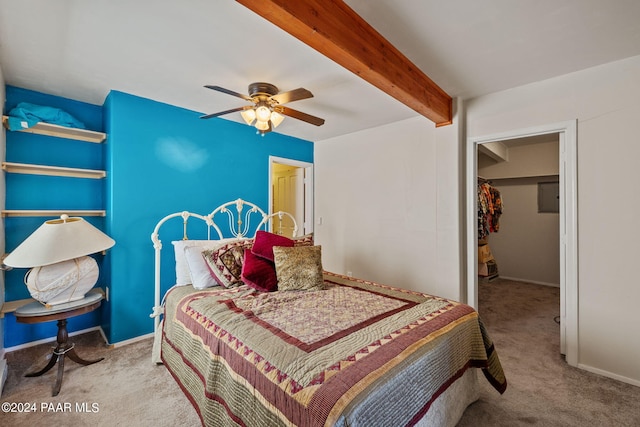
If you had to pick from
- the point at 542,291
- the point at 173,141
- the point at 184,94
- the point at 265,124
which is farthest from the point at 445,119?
the point at 542,291

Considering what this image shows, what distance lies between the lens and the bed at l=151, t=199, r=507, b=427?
111cm

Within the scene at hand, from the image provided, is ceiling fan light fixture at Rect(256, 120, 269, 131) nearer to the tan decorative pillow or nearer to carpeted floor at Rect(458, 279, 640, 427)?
the tan decorative pillow

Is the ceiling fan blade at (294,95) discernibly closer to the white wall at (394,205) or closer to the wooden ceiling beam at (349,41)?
the wooden ceiling beam at (349,41)

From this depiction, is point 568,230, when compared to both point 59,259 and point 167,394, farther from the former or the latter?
point 59,259

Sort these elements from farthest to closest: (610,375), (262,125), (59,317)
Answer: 1. (262,125)
2. (610,375)
3. (59,317)

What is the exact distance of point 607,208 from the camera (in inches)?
87.2

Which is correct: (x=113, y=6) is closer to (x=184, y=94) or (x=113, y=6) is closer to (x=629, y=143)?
(x=184, y=94)

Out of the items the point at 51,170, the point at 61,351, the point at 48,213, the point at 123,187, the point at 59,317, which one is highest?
the point at 51,170

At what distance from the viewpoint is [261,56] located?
2.08 m

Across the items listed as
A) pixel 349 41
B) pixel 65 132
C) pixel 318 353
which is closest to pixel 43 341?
pixel 65 132

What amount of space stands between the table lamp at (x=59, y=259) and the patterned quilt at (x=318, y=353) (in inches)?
28.6

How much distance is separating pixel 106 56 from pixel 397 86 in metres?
2.22

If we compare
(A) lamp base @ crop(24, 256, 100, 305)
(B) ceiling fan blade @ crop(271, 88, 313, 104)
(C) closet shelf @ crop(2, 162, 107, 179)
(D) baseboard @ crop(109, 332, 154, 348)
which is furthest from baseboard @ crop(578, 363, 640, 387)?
(C) closet shelf @ crop(2, 162, 107, 179)

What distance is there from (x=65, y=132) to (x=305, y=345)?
10.3ft
